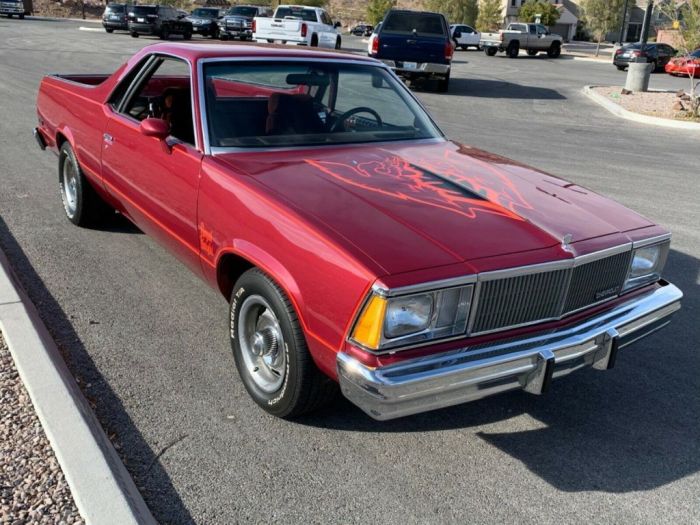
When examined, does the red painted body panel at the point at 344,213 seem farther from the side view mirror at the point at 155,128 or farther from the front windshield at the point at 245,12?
the front windshield at the point at 245,12

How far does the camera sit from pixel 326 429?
3291mm

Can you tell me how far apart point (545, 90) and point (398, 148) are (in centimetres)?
1814

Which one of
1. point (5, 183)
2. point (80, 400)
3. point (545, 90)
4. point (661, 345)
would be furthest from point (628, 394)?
point (545, 90)

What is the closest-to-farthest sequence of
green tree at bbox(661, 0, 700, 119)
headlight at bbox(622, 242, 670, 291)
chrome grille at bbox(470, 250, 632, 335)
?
chrome grille at bbox(470, 250, 632, 335) → headlight at bbox(622, 242, 670, 291) → green tree at bbox(661, 0, 700, 119)

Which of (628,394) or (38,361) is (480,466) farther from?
(38,361)

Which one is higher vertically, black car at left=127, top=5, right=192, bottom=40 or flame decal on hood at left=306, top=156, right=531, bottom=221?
black car at left=127, top=5, right=192, bottom=40

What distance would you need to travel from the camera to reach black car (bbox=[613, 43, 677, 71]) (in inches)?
1244

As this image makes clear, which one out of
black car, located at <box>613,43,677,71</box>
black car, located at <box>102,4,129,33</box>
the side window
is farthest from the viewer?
black car, located at <box>102,4,129,33</box>

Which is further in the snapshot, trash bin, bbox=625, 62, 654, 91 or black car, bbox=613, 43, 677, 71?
black car, bbox=613, 43, 677, 71

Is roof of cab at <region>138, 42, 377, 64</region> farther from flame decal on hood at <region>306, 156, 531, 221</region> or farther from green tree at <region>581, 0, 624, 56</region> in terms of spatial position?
green tree at <region>581, 0, 624, 56</region>

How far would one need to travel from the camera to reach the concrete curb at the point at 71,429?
2.53 metres

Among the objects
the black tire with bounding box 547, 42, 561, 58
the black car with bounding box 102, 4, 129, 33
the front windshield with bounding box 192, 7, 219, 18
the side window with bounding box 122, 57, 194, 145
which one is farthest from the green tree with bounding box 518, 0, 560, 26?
the side window with bounding box 122, 57, 194, 145

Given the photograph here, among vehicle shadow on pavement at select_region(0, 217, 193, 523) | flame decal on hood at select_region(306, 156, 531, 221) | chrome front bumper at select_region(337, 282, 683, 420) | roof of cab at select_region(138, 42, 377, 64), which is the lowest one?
vehicle shadow on pavement at select_region(0, 217, 193, 523)

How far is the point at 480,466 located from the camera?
10.1 feet
